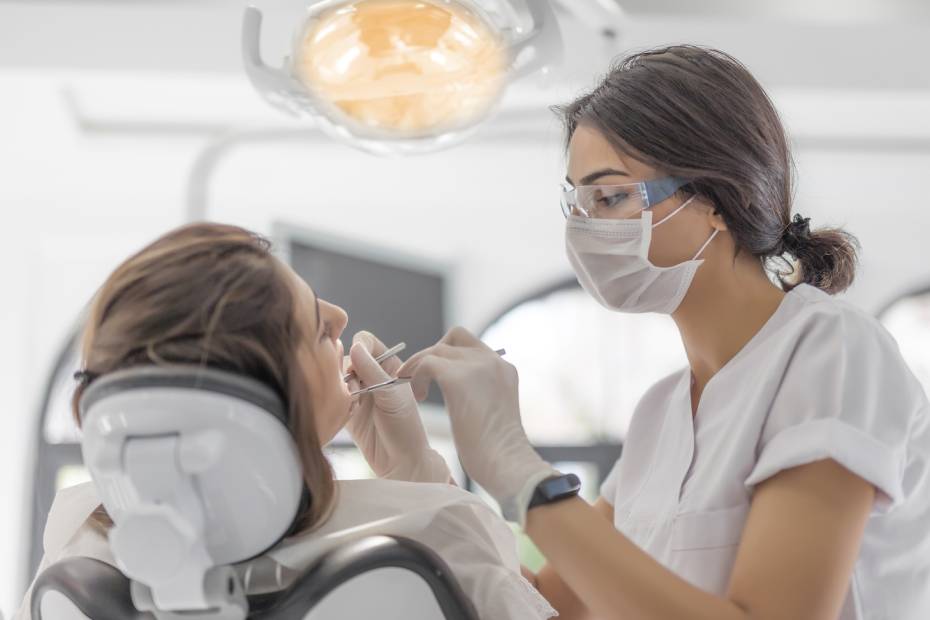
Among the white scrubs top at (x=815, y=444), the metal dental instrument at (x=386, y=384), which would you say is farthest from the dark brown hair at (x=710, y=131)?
the metal dental instrument at (x=386, y=384)

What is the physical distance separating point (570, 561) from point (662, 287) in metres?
0.48

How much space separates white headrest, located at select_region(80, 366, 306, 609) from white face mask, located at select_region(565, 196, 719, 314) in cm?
68

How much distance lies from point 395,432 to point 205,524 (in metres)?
0.49

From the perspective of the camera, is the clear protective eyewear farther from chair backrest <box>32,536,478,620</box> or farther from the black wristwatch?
chair backrest <box>32,536,478,620</box>

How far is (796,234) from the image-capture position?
1.53m

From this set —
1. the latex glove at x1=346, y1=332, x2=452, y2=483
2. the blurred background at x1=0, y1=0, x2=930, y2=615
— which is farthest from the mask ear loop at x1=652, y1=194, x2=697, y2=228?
the blurred background at x1=0, y1=0, x2=930, y2=615

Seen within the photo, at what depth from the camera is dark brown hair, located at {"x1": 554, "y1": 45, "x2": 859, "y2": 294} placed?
55.6 inches

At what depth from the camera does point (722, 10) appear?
3270 mm

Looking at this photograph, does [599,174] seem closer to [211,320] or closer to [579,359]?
[211,320]

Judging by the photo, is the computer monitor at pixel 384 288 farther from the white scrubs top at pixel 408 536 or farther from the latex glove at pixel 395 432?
the white scrubs top at pixel 408 536

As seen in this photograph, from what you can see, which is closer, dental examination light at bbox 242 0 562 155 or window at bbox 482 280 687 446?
dental examination light at bbox 242 0 562 155

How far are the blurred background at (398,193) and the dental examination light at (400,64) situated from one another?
1.30 meters

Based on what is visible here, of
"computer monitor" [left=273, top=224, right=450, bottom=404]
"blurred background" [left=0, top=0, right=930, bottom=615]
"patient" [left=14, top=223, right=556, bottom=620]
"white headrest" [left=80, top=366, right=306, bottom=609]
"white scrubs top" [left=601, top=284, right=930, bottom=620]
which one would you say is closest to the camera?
"white headrest" [left=80, top=366, right=306, bottom=609]

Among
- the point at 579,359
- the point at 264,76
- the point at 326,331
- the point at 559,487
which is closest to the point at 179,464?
the point at 326,331
